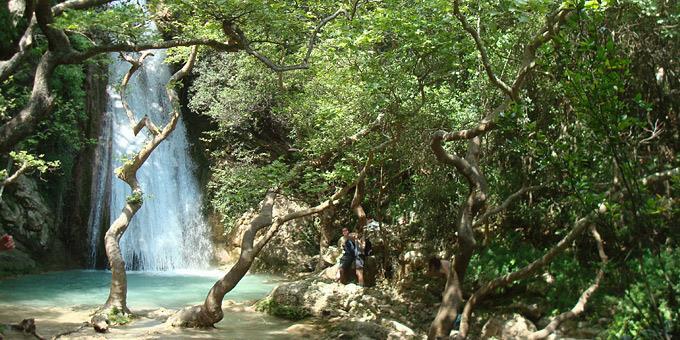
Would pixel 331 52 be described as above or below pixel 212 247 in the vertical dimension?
above

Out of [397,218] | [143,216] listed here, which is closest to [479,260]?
[397,218]

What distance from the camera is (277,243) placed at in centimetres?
1828

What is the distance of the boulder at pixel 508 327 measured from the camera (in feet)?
28.3

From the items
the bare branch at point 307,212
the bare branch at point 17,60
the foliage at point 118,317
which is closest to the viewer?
the bare branch at point 17,60

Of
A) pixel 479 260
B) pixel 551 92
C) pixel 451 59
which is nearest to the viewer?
pixel 451 59

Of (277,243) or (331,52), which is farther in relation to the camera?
(277,243)

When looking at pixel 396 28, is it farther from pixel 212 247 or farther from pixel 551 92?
pixel 212 247

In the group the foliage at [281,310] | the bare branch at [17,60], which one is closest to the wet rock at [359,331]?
the foliage at [281,310]

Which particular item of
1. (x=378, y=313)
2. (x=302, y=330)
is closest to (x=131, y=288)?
(x=378, y=313)

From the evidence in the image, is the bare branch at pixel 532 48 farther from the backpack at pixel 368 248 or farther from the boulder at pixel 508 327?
the backpack at pixel 368 248

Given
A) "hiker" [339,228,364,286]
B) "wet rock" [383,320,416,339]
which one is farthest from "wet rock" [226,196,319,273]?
"wet rock" [383,320,416,339]

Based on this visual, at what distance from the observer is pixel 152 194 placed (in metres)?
19.1

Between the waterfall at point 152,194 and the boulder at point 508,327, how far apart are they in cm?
1293

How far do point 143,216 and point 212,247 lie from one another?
2658mm
